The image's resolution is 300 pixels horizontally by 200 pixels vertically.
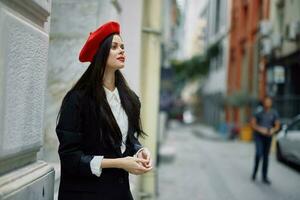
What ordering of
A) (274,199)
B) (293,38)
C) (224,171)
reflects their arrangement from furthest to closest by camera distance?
(293,38)
(224,171)
(274,199)

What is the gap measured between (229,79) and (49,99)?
30765mm

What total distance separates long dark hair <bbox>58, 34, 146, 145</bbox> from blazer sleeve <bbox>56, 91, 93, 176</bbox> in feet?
0.36

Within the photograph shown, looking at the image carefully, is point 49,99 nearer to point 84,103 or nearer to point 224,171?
point 84,103

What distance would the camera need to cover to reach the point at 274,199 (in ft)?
28.3

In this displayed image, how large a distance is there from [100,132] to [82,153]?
149 millimetres

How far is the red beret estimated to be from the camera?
288cm

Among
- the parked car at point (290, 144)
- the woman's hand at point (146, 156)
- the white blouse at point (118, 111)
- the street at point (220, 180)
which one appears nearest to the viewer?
the woman's hand at point (146, 156)

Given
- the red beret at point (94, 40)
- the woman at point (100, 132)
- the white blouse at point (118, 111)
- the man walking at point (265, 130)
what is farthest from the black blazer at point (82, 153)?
the man walking at point (265, 130)

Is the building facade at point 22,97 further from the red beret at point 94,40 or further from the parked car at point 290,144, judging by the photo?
the parked car at point 290,144

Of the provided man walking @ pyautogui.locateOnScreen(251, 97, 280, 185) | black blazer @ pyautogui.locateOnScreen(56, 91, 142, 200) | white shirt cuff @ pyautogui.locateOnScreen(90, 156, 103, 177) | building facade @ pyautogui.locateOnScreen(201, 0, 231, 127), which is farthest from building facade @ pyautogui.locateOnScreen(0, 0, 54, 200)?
building facade @ pyautogui.locateOnScreen(201, 0, 231, 127)

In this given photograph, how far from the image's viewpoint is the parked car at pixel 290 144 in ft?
42.5

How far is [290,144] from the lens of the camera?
13.5 meters

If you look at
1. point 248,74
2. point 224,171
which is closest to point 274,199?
point 224,171

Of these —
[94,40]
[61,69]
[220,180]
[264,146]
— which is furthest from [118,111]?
[220,180]
